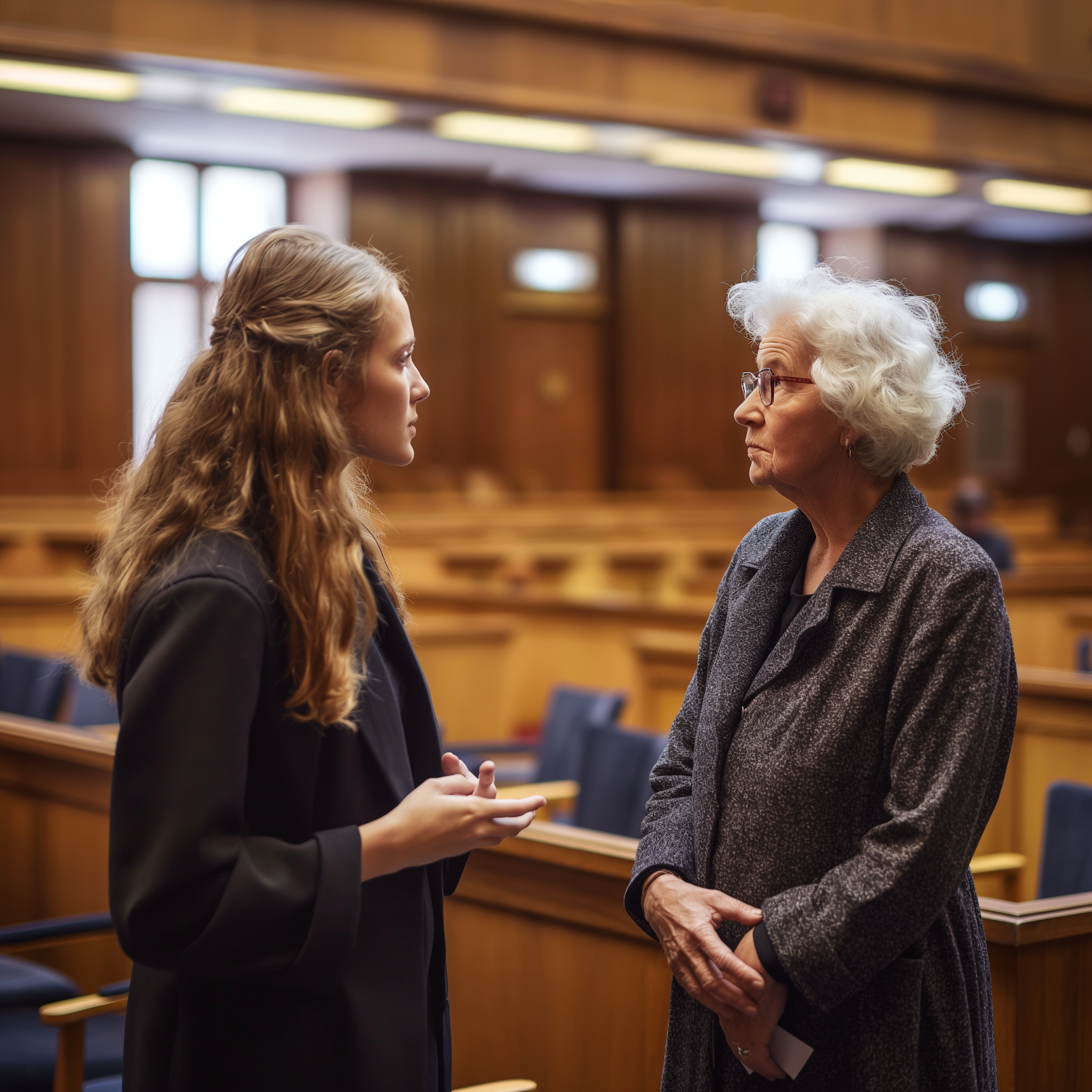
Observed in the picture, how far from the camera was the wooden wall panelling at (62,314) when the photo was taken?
10.6 metres

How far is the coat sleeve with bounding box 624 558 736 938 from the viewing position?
1.55m

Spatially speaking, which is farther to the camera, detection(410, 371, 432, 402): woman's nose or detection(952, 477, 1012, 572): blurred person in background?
detection(952, 477, 1012, 572): blurred person in background

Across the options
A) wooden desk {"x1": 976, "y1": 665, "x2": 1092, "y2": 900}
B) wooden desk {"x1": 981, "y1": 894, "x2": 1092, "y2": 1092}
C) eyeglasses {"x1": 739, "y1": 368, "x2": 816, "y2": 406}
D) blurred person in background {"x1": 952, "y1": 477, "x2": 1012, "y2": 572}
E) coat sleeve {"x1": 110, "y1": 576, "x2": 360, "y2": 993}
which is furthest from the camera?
blurred person in background {"x1": 952, "y1": 477, "x2": 1012, "y2": 572}

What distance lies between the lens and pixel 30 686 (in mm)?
4465

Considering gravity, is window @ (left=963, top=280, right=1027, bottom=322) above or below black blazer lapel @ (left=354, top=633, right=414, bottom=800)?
above

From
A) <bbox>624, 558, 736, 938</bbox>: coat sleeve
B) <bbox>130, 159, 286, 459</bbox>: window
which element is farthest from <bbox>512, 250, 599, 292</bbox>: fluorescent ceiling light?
<bbox>624, 558, 736, 938</bbox>: coat sleeve

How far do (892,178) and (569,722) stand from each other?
25.4 feet

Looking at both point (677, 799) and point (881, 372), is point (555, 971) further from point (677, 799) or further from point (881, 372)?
point (881, 372)

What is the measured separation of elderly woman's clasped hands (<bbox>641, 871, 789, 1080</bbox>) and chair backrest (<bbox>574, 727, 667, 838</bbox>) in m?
1.73

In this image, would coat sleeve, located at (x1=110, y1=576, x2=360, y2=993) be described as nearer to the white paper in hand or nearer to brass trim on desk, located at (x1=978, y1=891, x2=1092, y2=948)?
the white paper in hand

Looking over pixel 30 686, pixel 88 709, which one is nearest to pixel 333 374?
pixel 88 709

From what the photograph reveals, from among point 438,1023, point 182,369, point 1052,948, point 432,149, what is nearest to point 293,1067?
point 438,1023

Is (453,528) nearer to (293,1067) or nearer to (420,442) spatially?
(420,442)

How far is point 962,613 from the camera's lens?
4.45 ft
